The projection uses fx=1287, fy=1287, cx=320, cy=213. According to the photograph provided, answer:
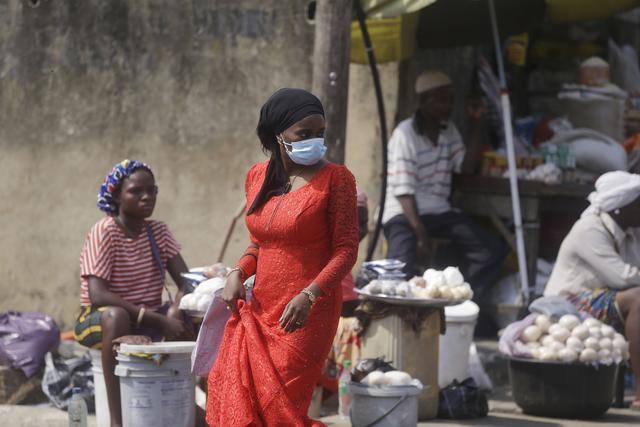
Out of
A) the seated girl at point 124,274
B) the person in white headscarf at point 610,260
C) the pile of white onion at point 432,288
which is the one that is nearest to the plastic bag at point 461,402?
the pile of white onion at point 432,288

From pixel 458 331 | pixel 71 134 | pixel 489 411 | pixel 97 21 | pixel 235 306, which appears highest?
pixel 97 21

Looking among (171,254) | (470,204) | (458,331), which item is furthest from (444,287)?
(470,204)

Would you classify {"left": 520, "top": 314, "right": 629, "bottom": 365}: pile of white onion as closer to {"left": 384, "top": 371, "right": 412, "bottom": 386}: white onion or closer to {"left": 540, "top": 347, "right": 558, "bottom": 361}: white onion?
{"left": 540, "top": 347, "right": 558, "bottom": 361}: white onion

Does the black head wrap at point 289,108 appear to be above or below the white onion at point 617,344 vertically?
above

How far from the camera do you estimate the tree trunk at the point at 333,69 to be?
7348 mm

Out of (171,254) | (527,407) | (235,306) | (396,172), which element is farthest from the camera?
(396,172)

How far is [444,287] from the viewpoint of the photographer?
6.94 meters

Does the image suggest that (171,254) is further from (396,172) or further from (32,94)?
(32,94)

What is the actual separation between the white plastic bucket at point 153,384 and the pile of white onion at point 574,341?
86.1 inches

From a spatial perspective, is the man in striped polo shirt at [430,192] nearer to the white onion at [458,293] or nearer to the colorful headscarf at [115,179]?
the white onion at [458,293]

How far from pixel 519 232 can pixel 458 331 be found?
1.30 metres

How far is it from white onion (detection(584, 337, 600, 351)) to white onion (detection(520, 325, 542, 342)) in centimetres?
29

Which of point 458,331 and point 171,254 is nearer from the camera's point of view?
point 171,254

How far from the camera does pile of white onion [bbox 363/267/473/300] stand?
6.92m
